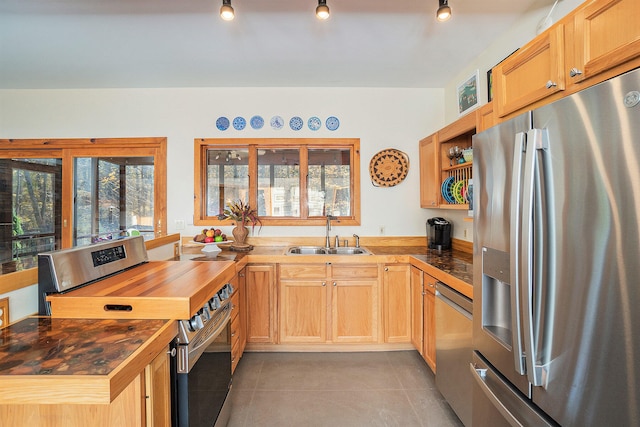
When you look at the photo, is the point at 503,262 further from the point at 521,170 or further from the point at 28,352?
the point at 28,352

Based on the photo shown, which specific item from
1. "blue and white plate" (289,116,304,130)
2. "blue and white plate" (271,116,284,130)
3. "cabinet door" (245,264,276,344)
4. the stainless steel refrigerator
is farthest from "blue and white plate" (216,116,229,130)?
the stainless steel refrigerator

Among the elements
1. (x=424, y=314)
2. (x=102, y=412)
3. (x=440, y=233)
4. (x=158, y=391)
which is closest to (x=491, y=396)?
(x=424, y=314)

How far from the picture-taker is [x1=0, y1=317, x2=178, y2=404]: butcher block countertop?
66 centimetres

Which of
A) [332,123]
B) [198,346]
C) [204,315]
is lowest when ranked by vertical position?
[198,346]

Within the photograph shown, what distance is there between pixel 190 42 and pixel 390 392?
10.4ft

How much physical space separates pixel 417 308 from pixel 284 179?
6.34 feet

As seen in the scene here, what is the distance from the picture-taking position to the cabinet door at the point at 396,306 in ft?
8.03

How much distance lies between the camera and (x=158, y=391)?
0.99 metres

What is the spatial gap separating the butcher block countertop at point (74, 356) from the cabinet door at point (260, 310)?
4.67ft

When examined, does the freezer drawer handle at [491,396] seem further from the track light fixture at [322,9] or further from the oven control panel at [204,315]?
the track light fixture at [322,9]

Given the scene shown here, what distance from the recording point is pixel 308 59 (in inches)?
95.7

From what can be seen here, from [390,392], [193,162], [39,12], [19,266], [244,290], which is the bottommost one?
[390,392]

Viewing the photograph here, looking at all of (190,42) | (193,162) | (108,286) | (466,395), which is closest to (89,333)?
(108,286)

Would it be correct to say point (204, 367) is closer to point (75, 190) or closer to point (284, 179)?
point (284, 179)
